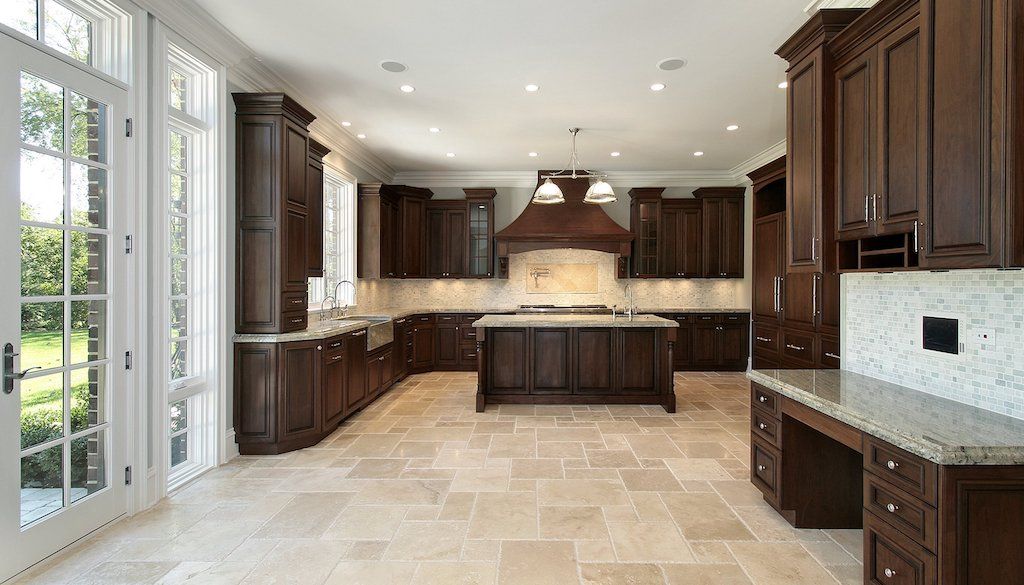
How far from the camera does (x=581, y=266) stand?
331 inches

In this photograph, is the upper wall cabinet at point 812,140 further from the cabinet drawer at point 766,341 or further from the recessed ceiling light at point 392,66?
the cabinet drawer at point 766,341

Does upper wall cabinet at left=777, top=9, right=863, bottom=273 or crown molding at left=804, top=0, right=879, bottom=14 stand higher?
crown molding at left=804, top=0, right=879, bottom=14

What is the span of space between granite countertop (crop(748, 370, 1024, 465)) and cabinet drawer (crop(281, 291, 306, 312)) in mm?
3599

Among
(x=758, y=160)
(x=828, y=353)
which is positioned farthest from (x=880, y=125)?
(x=758, y=160)

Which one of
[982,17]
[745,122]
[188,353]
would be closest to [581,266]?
[745,122]

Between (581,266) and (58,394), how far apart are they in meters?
6.93

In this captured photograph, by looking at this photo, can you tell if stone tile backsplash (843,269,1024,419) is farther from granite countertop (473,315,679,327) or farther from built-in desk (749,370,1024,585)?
granite countertop (473,315,679,327)

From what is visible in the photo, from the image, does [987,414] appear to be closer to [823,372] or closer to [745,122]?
[823,372]

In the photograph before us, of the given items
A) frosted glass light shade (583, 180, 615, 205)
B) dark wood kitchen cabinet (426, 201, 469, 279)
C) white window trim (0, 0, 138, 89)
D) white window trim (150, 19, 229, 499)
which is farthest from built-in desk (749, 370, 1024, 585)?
dark wood kitchen cabinet (426, 201, 469, 279)

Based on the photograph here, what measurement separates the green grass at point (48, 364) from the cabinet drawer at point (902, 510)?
3846 millimetres

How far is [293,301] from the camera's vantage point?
4164 millimetres

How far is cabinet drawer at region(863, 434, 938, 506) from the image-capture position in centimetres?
171

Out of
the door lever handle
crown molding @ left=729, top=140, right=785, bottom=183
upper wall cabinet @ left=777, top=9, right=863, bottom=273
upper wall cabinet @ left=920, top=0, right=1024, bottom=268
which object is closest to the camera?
upper wall cabinet @ left=920, top=0, right=1024, bottom=268

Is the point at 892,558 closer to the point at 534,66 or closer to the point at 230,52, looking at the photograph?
the point at 534,66
